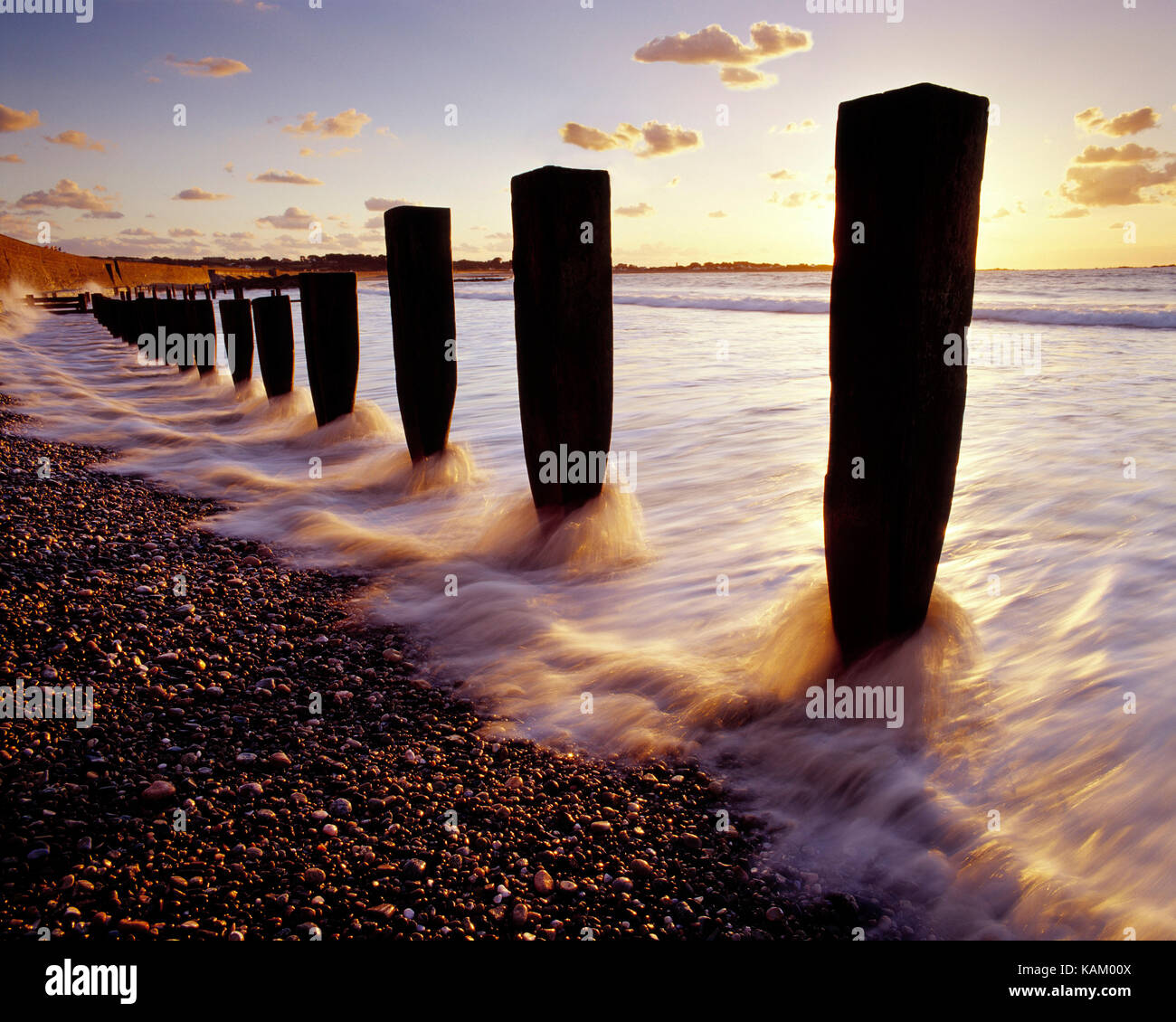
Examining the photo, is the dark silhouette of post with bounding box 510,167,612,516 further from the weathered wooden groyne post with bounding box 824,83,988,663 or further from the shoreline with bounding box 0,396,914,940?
the weathered wooden groyne post with bounding box 824,83,988,663

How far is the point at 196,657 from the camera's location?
9.98 feet

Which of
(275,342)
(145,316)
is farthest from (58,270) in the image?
A: (275,342)

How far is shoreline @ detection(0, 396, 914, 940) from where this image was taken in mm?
1815

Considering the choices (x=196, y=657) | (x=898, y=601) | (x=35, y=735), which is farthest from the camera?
(x=196, y=657)

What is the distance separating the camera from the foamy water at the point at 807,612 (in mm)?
2189

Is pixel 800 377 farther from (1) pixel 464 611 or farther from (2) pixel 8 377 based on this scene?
(2) pixel 8 377

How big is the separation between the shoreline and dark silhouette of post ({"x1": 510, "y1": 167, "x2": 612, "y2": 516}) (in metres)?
1.40

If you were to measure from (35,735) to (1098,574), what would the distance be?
4.68 m

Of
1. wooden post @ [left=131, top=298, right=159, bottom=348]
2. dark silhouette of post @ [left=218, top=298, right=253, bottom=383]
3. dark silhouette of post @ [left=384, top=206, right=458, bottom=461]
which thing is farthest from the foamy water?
wooden post @ [left=131, top=298, right=159, bottom=348]

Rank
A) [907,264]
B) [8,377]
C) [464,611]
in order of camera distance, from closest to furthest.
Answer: [907,264] → [464,611] → [8,377]

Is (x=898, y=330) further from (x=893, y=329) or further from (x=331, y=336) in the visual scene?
(x=331, y=336)

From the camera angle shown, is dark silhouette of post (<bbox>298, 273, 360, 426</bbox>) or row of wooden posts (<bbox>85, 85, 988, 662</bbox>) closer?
row of wooden posts (<bbox>85, 85, 988, 662</bbox>)
